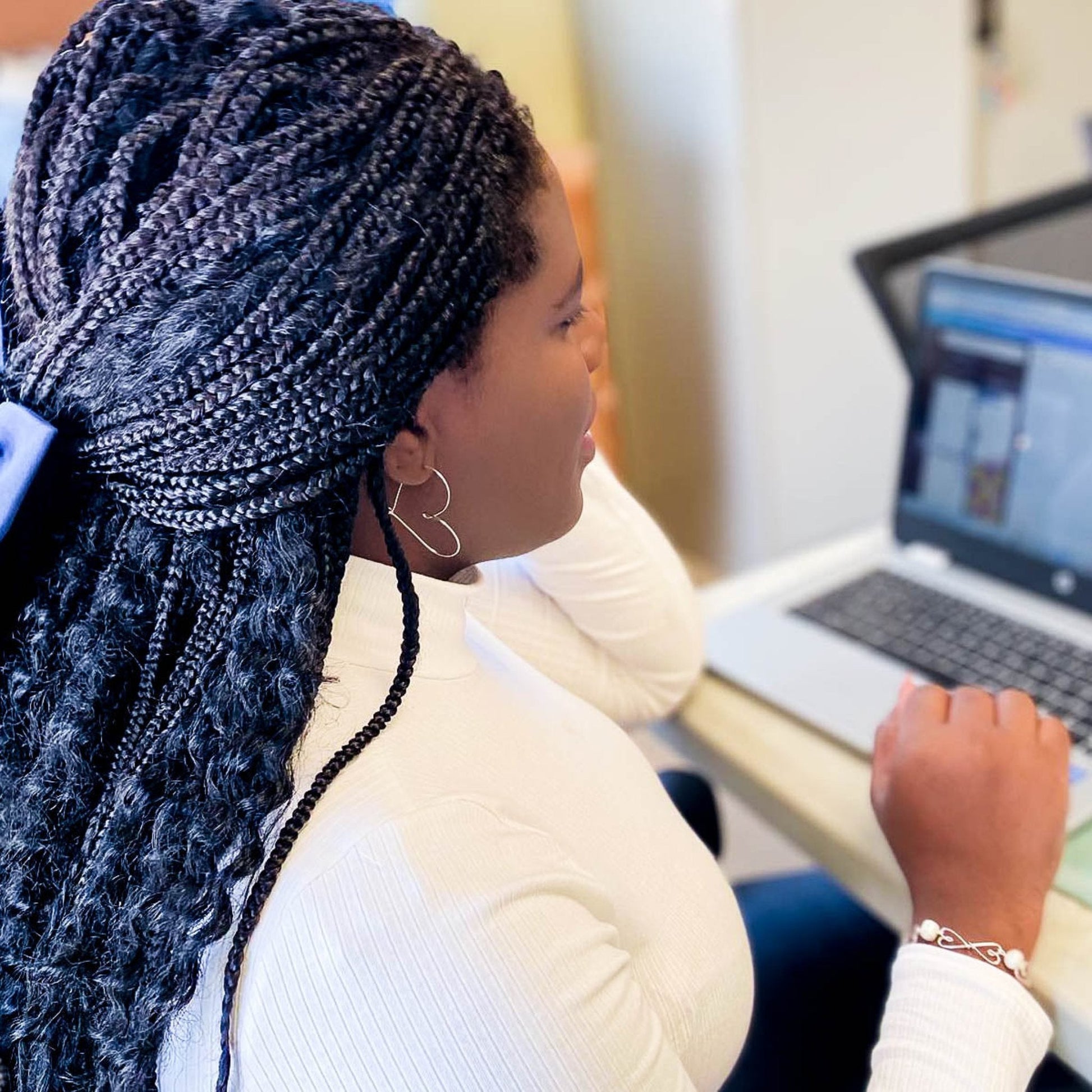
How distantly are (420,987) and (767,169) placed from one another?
1.80 meters

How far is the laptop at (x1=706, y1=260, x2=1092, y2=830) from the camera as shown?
0.97 m

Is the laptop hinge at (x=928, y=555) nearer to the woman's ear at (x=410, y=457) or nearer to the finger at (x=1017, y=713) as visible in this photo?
the finger at (x=1017, y=713)

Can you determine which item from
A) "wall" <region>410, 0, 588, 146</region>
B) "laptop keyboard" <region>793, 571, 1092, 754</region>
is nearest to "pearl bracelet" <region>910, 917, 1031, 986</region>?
"laptop keyboard" <region>793, 571, 1092, 754</region>

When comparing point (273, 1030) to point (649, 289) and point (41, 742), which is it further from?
point (649, 289)

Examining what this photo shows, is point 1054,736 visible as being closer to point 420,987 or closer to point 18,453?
point 420,987

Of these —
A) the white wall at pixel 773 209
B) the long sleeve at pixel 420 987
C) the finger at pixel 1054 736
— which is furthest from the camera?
the white wall at pixel 773 209

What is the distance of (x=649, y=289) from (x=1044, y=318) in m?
1.46

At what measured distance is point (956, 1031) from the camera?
0.67 metres

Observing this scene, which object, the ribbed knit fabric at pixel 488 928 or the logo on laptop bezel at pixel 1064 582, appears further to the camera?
the logo on laptop bezel at pixel 1064 582

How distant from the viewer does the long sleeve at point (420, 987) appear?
1.75 ft

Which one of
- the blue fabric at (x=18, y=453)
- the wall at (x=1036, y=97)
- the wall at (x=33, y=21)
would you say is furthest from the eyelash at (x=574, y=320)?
the wall at (x=1036, y=97)

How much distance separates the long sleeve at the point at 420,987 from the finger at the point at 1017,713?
38 cm

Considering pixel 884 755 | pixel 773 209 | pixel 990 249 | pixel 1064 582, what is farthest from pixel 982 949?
pixel 773 209

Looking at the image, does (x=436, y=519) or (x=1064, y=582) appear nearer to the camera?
(x=436, y=519)
